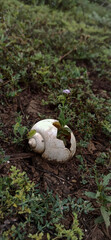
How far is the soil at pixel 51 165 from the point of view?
223 centimetres

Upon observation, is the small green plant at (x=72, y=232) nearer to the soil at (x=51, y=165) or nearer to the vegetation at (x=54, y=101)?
the vegetation at (x=54, y=101)

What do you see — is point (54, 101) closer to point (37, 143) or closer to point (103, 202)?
point (37, 143)

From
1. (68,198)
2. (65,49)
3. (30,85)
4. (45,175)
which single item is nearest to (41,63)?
(30,85)

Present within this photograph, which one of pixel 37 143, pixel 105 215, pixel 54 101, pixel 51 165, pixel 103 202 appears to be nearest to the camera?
pixel 105 215

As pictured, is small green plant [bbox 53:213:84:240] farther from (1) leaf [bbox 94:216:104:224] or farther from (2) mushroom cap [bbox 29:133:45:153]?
(2) mushroom cap [bbox 29:133:45:153]

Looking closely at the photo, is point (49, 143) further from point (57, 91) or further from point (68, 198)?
point (57, 91)

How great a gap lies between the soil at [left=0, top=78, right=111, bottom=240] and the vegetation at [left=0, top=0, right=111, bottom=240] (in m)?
0.02

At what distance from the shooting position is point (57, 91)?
3535 millimetres

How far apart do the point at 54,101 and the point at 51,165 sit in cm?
105

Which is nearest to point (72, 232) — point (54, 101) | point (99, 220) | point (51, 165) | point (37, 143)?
point (99, 220)

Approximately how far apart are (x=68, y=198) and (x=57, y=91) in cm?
176

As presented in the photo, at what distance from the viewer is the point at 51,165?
8.39ft

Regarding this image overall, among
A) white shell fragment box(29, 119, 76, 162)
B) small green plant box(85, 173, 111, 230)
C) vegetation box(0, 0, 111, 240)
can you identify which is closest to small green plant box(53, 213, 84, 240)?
vegetation box(0, 0, 111, 240)

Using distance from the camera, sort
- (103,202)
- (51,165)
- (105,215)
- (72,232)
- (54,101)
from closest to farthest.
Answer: (72,232)
(105,215)
(103,202)
(51,165)
(54,101)
